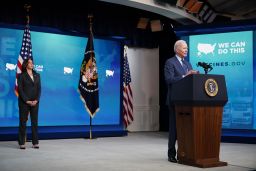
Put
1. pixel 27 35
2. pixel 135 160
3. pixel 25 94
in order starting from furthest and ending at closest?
pixel 27 35 < pixel 25 94 < pixel 135 160

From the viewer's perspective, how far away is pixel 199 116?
4.20m

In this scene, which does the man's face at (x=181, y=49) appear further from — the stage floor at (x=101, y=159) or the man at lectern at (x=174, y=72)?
the stage floor at (x=101, y=159)

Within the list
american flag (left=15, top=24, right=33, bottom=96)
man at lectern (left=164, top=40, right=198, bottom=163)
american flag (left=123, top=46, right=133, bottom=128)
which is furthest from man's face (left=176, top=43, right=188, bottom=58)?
american flag (left=123, top=46, right=133, bottom=128)

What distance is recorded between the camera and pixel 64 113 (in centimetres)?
812

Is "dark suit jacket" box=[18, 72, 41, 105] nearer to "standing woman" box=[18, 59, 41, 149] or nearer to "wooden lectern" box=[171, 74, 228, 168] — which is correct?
"standing woman" box=[18, 59, 41, 149]

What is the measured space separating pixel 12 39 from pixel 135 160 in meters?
3.87

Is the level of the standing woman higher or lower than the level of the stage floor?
higher

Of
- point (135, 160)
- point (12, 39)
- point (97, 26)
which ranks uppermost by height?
point (97, 26)

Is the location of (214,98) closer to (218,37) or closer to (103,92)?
(218,37)

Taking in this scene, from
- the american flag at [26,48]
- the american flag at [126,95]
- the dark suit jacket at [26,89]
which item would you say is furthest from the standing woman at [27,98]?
the american flag at [126,95]

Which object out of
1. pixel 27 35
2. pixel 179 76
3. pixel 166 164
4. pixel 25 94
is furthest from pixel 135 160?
pixel 27 35

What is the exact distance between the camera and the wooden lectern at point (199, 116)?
4.19m

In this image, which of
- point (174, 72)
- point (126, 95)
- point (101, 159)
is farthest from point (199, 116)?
point (126, 95)

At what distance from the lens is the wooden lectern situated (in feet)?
13.7
